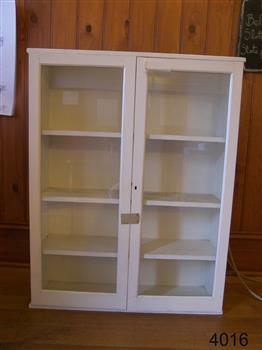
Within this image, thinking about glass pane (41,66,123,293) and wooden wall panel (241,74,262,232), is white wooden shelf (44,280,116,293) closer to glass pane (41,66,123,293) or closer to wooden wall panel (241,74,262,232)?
glass pane (41,66,123,293)

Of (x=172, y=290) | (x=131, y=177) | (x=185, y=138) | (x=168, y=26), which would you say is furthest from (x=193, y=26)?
(x=172, y=290)

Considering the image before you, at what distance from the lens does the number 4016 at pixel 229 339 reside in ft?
5.07

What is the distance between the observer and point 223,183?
170cm

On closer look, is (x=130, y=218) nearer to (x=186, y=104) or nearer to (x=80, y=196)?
(x=80, y=196)

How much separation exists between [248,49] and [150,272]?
1526 millimetres

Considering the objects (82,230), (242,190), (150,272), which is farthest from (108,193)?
(242,190)

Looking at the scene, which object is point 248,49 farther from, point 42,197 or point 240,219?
point 42,197

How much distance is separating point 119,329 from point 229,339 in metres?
0.54

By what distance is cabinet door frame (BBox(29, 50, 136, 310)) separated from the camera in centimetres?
161

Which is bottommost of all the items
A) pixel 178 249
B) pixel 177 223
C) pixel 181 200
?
pixel 178 249

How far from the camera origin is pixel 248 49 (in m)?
2.05

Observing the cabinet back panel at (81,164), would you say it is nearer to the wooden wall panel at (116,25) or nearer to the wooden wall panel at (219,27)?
the wooden wall panel at (116,25)

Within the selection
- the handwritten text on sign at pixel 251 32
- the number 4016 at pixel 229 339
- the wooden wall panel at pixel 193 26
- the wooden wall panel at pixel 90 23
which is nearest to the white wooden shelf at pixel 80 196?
the number 4016 at pixel 229 339

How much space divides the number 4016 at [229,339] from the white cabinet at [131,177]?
0.20m
